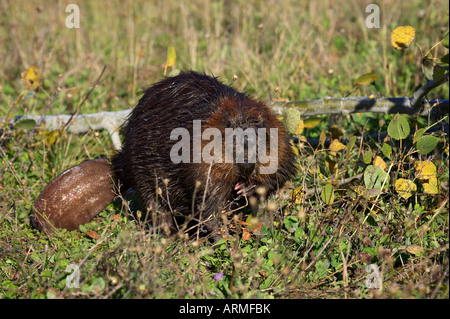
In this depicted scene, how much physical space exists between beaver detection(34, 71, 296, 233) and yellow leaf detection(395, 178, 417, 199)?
630 mm

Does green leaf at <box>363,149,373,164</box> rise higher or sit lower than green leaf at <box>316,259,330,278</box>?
higher

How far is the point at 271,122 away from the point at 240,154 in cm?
31

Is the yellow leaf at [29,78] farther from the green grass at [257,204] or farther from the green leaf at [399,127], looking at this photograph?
the green leaf at [399,127]

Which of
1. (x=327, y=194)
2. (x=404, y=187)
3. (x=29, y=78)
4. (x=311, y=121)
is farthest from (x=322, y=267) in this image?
(x=29, y=78)

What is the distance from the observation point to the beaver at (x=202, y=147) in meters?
3.06

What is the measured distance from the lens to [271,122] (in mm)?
3213

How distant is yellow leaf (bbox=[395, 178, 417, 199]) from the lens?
3326mm

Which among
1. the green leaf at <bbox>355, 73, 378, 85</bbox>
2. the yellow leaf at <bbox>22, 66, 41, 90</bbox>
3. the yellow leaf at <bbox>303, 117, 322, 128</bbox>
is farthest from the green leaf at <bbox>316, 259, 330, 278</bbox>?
the yellow leaf at <bbox>22, 66, 41, 90</bbox>

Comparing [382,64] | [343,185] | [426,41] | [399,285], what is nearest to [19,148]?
[343,185]

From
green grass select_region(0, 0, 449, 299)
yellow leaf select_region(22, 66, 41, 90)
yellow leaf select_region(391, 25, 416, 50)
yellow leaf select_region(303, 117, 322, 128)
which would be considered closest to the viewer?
green grass select_region(0, 0, 449, 299)

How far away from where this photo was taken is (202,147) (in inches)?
121

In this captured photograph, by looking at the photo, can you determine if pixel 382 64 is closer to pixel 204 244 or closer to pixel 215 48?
pixel 215 48

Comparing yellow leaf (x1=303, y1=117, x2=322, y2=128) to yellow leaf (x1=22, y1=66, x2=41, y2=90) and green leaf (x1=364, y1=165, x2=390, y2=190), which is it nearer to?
green leaf (x1=364, y1=165, x2=390, y2=190)

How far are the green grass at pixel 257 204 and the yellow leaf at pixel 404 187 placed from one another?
42 mm
